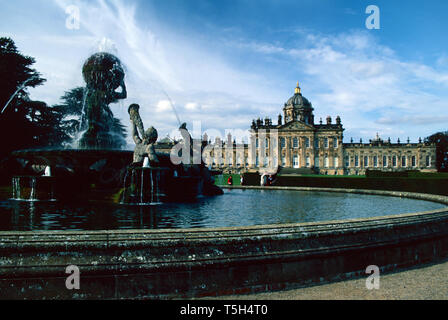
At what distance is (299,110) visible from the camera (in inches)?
3447

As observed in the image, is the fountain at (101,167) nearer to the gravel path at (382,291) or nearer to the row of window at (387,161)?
the gravel path at (382,291)

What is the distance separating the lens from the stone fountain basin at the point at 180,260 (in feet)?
11.5

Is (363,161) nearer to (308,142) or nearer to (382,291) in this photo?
(308,142)

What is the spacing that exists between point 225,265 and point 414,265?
9.75 feet

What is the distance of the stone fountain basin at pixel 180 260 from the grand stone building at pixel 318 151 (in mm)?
77684

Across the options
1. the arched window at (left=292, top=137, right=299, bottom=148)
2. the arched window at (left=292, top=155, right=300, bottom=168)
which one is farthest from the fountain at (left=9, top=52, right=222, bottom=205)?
the arched window at (left=292, top=137, right=299, bottom=148)

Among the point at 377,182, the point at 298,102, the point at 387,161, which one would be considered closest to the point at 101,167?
the point at 377,182

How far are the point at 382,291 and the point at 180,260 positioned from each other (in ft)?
7.36

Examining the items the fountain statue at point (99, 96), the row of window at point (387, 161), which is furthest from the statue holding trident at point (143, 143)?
the row of window at point (387, 161)

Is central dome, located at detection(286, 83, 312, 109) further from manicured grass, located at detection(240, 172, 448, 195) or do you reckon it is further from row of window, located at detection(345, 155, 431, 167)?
manicured grass, located at detection(240, 172, 448, 195)

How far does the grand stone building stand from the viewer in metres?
82.6

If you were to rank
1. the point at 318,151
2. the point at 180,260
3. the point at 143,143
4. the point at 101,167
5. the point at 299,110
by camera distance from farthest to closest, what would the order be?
the point at 299,110 < the point at 318,151 < the point at 101,167 < the point at 143,143 < the point at 180,260
